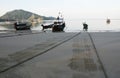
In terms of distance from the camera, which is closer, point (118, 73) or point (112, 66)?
point (118, 73)

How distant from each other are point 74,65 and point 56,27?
46469mm

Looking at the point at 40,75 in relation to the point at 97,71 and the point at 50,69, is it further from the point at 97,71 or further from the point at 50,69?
the point at 97,71

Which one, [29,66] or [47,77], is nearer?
[47,77]

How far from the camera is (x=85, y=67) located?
7.95 m

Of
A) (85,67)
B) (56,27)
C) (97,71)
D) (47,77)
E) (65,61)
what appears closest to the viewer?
(47,77)

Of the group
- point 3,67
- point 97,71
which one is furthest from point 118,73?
point 3,67

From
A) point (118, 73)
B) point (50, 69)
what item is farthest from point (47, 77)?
point (118, 73)

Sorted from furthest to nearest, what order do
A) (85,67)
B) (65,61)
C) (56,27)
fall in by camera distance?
(56,27) < (65,61) < (85,67)

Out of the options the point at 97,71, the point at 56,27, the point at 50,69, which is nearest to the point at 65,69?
the point at 50,69

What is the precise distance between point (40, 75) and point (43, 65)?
153 cm

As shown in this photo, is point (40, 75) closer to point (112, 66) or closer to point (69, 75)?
point (69, 75)

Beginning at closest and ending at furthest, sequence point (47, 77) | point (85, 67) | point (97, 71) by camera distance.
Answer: point (47, 77)
point (97, 71)
point (85, 67)

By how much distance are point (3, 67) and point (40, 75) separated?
1.85 m

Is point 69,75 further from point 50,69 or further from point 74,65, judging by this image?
point 74,65
